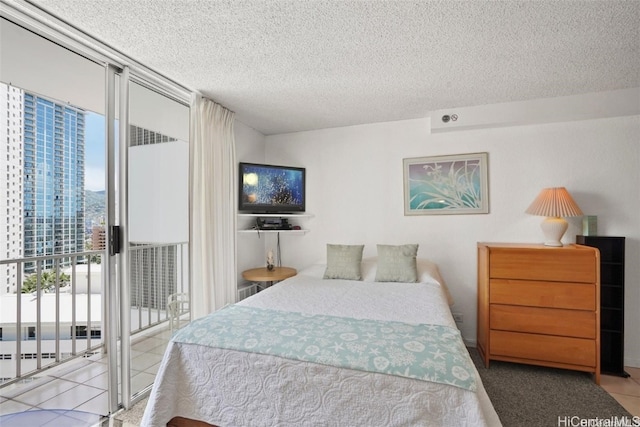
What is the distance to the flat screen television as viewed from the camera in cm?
317

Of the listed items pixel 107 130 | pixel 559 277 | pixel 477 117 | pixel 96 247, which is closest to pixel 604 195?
pixel 559 277

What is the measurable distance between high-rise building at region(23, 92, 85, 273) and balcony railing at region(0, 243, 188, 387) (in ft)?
0.49

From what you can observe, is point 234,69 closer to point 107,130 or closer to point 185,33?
point 185,33

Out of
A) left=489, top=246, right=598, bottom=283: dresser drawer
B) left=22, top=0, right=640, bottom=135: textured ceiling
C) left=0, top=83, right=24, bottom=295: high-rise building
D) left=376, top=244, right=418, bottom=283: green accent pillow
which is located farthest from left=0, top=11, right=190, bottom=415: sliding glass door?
left=489, top=246, right=598, bottom=283: dresser drawer

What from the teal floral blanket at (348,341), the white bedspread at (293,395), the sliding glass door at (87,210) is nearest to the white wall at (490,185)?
the sliding glass door at (87,210)

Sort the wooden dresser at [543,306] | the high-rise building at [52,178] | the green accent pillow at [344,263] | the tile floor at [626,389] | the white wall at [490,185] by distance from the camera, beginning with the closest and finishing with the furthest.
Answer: the tile floor at [626,389]
the high-rise building at [52,178]
the wooden dresser at [543,306]
the white wall at [490,185]
the green accent pillow at [344,263]

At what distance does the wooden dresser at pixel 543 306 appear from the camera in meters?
2.29

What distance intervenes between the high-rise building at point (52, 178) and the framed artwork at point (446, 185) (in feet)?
10.4

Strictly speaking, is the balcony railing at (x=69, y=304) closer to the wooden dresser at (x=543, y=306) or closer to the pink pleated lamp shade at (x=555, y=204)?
the wooden dresser at (x=543, y=306)

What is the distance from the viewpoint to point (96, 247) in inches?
111

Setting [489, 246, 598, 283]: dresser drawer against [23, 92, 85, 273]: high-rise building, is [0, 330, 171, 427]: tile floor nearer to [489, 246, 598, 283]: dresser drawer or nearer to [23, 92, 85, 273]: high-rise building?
[23, 92, 85, 273]: high-rise building

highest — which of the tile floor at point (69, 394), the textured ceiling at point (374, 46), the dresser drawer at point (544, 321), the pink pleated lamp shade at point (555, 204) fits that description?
the textured ceiling at point (374, 46)

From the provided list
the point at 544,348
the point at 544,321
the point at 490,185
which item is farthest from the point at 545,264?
the point at 490,185

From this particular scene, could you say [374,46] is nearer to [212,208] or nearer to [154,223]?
[212,208]
